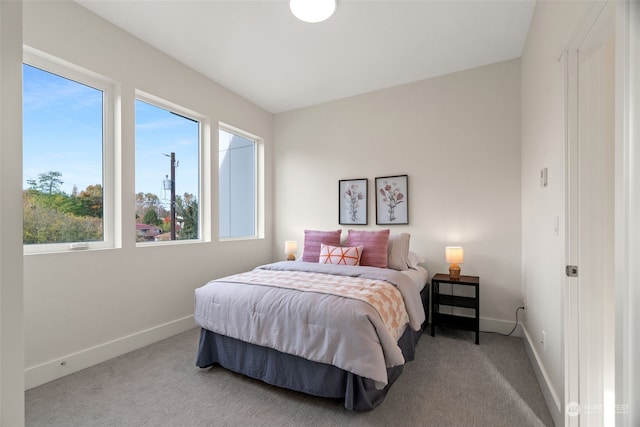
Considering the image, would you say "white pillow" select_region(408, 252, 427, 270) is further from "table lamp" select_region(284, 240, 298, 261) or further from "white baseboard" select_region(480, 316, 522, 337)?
"table lamp" select_region(284, 240, 298, 261)

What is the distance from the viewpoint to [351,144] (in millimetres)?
4023

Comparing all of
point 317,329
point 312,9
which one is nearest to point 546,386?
point 317,329

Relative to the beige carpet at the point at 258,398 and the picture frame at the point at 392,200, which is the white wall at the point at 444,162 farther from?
the beige carpet at the point at 258,398

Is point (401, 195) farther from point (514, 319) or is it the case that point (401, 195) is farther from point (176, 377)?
point (176, 377)

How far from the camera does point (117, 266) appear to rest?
8.58 feet

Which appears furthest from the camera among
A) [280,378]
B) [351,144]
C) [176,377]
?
[351,144]

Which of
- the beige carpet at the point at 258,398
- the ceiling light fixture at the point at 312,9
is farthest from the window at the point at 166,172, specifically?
the ceiling light fixture at the point at 312,9

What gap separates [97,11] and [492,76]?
12.4 ft

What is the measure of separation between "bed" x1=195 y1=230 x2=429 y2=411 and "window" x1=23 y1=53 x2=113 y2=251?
1.21m

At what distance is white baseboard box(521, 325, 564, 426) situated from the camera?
1.66m

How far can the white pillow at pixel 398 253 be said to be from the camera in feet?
10.3

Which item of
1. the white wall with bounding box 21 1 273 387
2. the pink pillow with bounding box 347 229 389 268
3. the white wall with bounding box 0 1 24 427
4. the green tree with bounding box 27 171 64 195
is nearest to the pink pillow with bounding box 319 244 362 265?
the pink pillow with bounding box 347 229 389 268

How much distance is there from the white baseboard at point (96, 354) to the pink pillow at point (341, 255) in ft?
5.46

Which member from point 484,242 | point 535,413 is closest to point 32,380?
point 535,413
